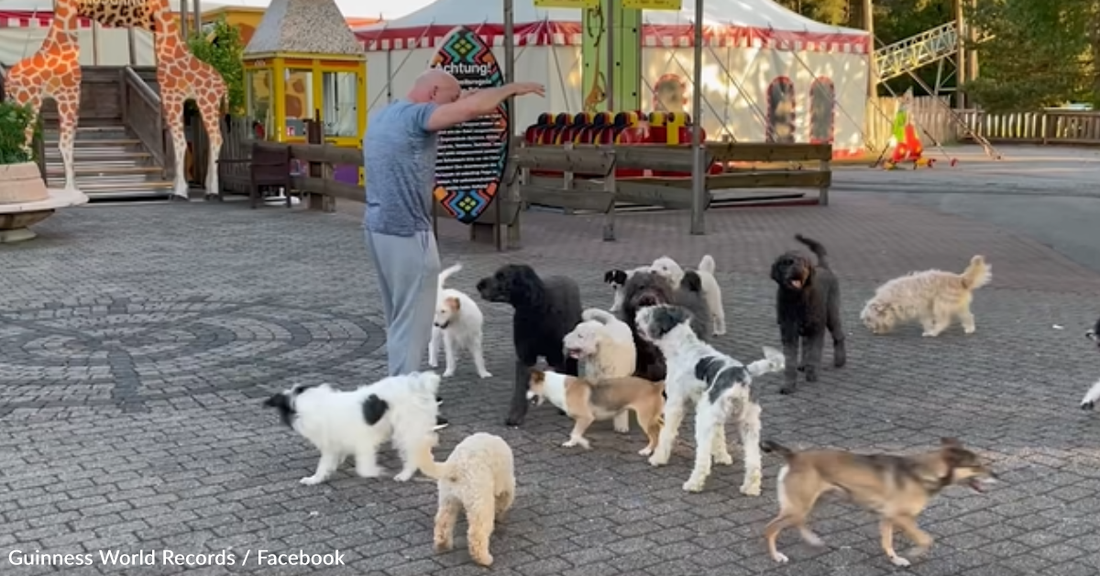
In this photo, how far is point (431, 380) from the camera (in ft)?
17.8

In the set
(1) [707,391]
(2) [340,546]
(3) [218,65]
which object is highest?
(3) [218,65]

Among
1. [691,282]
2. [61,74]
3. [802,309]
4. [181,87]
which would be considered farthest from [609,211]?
[61,74]

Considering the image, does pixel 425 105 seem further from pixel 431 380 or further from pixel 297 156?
pixel 297 156

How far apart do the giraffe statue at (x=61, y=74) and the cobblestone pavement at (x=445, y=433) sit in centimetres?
709

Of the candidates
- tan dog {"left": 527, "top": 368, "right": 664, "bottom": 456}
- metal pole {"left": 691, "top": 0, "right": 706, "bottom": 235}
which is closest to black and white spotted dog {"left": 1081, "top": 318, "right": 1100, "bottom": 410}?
tan dog {"left": 527, "top": 368, "right": 664, "bottom": 456}

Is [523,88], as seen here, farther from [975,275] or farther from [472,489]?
[975,275]

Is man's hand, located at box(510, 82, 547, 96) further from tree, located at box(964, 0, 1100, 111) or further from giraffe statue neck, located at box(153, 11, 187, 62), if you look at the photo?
tree, located at box(964, 0, 1100, 111)

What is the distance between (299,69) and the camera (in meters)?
21.1

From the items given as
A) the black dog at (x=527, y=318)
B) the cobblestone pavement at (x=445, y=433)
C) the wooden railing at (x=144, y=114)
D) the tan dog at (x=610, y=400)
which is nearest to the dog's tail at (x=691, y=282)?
the cobblestone pavement at (x=445, y=433)

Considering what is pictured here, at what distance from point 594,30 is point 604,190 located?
8106 mm

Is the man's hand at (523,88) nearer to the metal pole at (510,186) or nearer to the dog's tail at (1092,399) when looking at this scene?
the dog's tail at (1092,399)

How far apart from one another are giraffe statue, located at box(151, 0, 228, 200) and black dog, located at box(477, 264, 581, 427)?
598 inches

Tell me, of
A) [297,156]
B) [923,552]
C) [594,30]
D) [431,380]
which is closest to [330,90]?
[297,156]

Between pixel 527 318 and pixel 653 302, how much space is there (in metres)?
0.82
